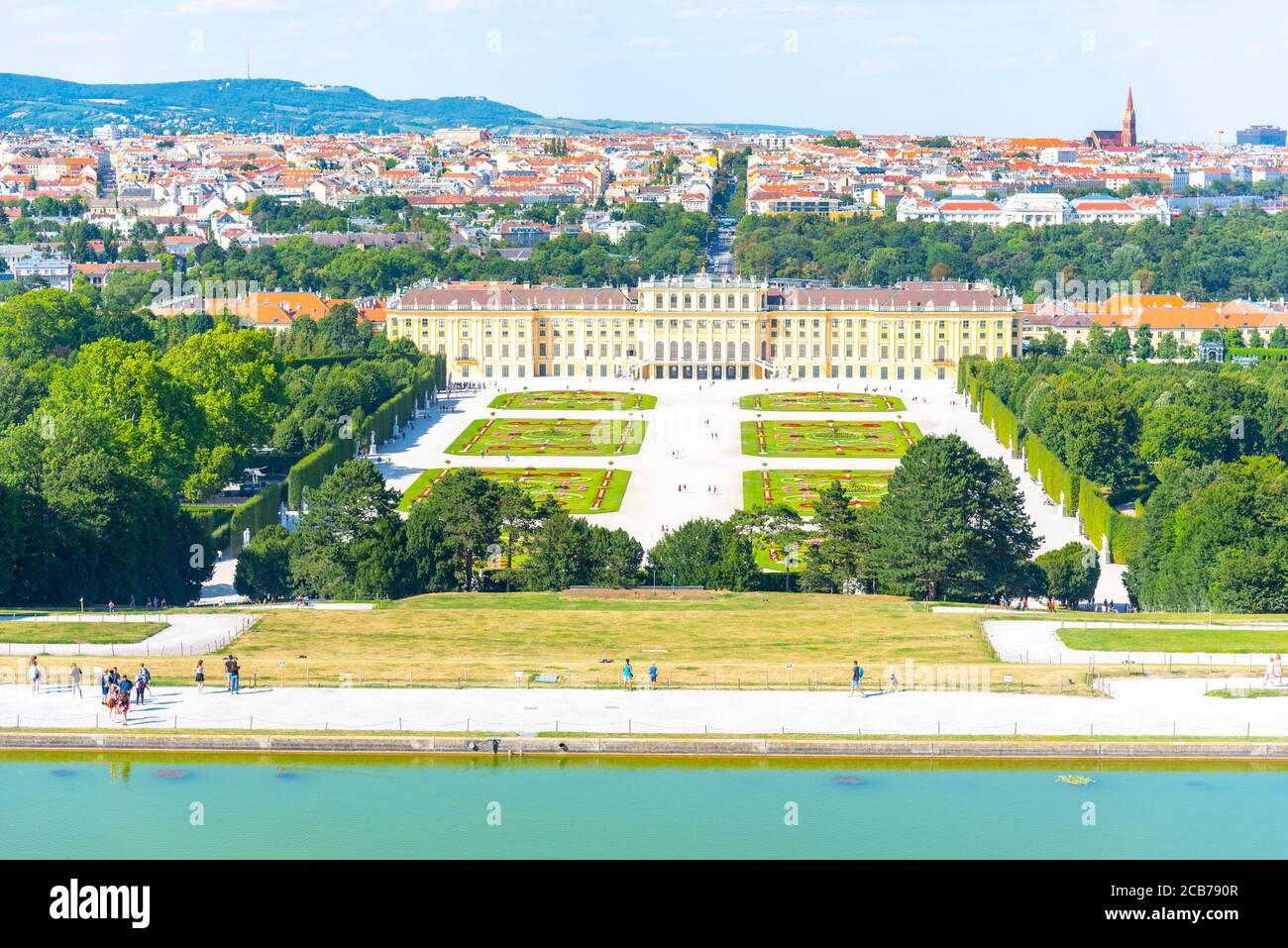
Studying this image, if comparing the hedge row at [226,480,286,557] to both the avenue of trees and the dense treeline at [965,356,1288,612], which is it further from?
the dense treeline at [965,356,1288,612]

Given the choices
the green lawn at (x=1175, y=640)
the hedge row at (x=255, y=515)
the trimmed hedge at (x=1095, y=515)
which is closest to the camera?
the green lawn at (x=1175, y=640)

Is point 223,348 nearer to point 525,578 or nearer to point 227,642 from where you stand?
point 525,578

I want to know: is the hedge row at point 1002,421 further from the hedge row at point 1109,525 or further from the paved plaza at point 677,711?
the paved plaza at point 677,711

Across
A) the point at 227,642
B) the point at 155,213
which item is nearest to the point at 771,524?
the point at 227,642

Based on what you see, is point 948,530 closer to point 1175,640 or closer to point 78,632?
point 1175,640

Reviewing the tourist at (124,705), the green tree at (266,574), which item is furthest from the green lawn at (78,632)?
the green tree at (266,574)
